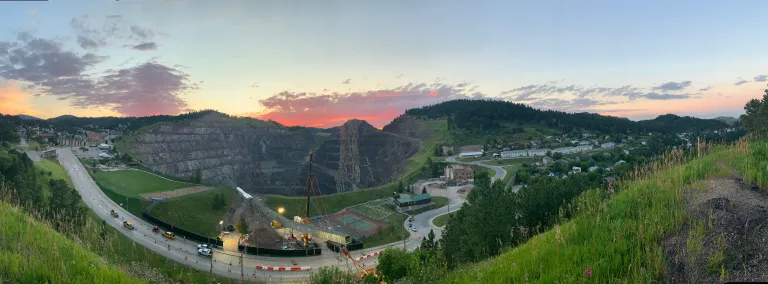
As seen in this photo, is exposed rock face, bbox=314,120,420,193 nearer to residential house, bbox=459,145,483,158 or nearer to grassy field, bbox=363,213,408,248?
residential house, bbox=459,145,483,158

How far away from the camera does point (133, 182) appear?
85625 millimetres

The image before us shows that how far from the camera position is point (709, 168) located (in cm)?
912

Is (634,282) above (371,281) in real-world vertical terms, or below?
above

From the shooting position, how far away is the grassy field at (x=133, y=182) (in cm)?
7788

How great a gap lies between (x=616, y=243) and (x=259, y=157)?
659 ft

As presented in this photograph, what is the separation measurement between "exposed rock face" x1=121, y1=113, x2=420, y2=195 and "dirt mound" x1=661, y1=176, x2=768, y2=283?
410 ft

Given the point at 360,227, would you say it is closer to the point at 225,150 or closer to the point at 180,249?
the point at 180,249

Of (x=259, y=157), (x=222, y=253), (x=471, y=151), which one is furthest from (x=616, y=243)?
(x=259, y=157)

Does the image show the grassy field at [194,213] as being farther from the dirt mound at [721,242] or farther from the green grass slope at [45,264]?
the dirt mound at [721,242]

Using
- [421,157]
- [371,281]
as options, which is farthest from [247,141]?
[371,281]

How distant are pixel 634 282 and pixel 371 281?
27.7ft

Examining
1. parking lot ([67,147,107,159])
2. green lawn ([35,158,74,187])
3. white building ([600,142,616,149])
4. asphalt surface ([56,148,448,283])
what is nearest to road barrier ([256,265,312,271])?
asphalt surface ([56,148,448,283])

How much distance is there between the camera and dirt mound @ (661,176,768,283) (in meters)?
Answer: 4.72

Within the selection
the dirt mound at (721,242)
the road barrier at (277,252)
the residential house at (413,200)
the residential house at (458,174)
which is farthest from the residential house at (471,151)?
the dirt mound at (721,242)
